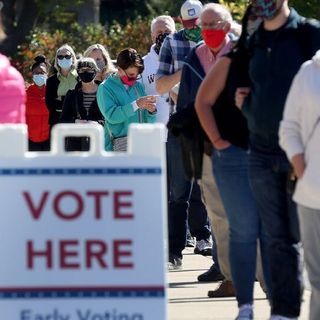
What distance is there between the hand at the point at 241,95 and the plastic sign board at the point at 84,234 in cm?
155

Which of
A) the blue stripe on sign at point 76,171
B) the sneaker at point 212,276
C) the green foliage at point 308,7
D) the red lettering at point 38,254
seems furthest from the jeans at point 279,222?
the green foliage at point 308,7

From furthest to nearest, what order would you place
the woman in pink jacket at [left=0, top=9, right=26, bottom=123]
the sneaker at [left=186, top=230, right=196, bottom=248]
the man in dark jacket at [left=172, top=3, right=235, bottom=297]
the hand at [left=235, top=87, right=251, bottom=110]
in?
the sneaker at [left=186, top=230, right=196, bottom=248]
the man in dark jacket at [left=172, top=3, right=235, bottom=297]
the hand at [left=235, top=87, right=251, bottom=110]
the woman in pink jacket at [left=0, top=9, right=26, bottom=123]

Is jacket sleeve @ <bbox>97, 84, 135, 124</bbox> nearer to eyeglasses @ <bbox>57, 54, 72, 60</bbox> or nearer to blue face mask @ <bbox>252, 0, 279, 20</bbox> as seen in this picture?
eyeglasses @ <bbox>57, 54, 72, 60</bbox>

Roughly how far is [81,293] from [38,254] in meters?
0.26

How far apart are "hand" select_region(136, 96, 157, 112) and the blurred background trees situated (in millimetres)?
9586

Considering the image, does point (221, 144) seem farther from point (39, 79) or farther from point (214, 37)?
point (39, 79)

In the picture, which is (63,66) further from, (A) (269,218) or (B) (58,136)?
(B) (58,136)

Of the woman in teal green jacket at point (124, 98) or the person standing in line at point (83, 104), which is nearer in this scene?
the woman in teal green jacket at point (124, 98)

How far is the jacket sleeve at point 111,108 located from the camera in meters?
12.5

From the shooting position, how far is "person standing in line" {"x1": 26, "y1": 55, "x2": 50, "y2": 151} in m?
16.3

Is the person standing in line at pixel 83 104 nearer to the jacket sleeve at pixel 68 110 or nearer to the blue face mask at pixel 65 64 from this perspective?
the jacket sleeve at pixel 68 110

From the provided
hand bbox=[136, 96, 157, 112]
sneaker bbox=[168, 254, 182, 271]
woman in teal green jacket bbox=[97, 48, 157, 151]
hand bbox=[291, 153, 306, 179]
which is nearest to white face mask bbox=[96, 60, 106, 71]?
woman in teal green jacket bbox=[97, 48, 157, 151]

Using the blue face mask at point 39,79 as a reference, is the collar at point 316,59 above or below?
above

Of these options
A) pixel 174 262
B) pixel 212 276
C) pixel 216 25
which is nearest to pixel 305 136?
pixel 216 25
